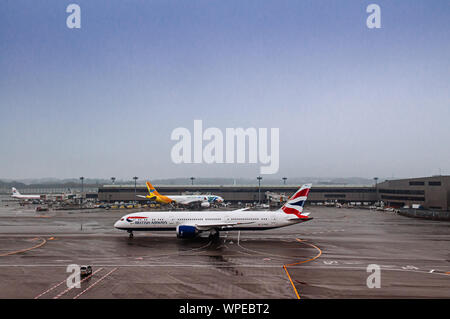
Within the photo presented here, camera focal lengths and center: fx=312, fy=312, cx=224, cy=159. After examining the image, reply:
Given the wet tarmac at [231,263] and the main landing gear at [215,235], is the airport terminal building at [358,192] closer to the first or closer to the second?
the wet tarmac at [231,263]

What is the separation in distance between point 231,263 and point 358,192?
102975mm

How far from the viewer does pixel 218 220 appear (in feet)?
157

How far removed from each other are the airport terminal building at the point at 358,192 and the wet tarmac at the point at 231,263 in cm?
4776

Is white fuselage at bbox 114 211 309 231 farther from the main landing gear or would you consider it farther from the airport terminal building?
the airport terminal building

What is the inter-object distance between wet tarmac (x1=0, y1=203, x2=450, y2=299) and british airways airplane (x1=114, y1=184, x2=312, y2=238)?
6.16 ft

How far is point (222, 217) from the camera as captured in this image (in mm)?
48062

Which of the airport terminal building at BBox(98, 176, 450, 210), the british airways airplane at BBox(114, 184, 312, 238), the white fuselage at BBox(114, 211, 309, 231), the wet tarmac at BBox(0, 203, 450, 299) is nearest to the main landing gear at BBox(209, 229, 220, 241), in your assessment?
the british airways airplane at BBox(114, 184, 312, 238)

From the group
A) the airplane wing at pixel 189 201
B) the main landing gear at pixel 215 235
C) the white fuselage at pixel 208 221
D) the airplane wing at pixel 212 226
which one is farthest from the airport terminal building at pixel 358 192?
the airplane wing at pixel 212 226

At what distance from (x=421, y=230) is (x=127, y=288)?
2109 inches

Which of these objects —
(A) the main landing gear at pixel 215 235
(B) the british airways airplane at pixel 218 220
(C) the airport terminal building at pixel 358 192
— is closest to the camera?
(B) the british airways airplane at pixel 218 220

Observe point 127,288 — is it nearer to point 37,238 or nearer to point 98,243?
point 98,243

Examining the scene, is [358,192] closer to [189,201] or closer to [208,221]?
[189,201]

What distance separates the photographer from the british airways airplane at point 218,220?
4732 centimetres
